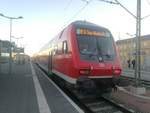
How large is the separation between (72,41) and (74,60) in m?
1.02

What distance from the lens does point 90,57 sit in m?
13.9

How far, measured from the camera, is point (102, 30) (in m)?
15.1

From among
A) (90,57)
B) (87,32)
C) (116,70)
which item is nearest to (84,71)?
(90,57)

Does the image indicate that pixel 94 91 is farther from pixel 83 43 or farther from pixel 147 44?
pixel 147 44

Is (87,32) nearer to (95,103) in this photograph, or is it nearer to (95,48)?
(95,48)

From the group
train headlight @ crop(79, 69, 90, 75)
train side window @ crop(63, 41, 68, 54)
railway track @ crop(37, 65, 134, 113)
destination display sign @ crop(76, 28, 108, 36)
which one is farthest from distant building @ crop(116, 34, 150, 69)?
train headlight @ crop(79, 69, 90, 75)

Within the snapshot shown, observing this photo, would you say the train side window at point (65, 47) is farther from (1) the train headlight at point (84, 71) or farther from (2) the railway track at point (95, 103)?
(1) the train headlight at point (84, 71)

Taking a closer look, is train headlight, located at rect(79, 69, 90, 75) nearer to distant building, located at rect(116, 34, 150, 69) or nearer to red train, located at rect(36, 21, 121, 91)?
red train, located at rect(36, 21, 121, 91)

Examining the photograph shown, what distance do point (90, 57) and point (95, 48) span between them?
63 centimetres

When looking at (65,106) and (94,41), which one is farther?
(94,41)

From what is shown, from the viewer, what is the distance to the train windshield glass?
13977 millimetres

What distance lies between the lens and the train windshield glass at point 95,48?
13977 millimetres

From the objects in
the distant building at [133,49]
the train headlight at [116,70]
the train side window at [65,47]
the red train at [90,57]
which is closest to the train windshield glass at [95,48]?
the red train at [90,57]

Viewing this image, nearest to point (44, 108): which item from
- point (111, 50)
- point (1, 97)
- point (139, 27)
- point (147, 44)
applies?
point (1, 97)
